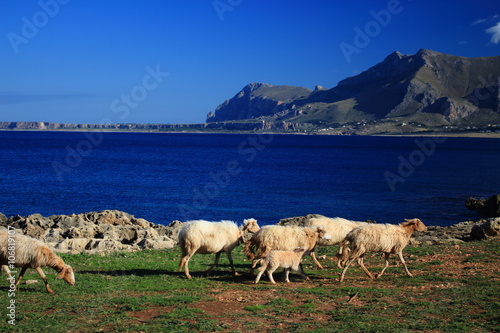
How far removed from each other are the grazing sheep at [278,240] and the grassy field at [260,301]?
0.94 metres

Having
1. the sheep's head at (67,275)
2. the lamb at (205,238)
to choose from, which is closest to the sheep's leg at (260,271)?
the lamb at (205,238)

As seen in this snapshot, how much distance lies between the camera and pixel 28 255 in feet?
45.9

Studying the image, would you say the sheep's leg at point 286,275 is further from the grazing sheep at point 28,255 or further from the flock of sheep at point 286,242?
the grazing sheep at point 28,255

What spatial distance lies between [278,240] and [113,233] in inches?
578

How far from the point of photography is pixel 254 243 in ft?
56.3

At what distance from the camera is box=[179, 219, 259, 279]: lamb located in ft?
54.7

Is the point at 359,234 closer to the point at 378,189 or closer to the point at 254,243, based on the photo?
the point at 254,243

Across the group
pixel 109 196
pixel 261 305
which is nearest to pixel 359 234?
pixel 261 305

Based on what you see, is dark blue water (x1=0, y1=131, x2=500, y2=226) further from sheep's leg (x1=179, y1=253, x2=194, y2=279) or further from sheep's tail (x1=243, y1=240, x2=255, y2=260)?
sheep's leg (x1=179, y1=253, x2=194, y2=279)

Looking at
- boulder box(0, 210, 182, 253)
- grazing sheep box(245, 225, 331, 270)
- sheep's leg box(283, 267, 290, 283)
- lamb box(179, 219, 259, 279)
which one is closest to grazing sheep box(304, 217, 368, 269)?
grazing sheep box(245, 225, 331, 270)

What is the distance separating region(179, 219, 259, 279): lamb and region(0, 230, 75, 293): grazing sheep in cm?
408

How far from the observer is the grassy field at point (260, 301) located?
11.3 meters

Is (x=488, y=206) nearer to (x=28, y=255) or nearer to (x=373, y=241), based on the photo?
(x=373, y=241)

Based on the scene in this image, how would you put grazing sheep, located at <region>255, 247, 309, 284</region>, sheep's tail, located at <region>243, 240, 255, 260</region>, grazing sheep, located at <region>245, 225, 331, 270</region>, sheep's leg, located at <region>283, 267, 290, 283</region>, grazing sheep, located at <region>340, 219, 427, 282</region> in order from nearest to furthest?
1. grazing sheep, located at <region>255, 247, 309, 284</region>
2. sheep's leg, located at <region>283, 267, 290, 283</region>
3. grazing sheep, located at <region>340, 219, 427, 282</region>
4. grazing sheep, located at <region>245, 225, 331, 270</region>
5. sheep's tail, located at <region>243, 240, 255, 260</region>
